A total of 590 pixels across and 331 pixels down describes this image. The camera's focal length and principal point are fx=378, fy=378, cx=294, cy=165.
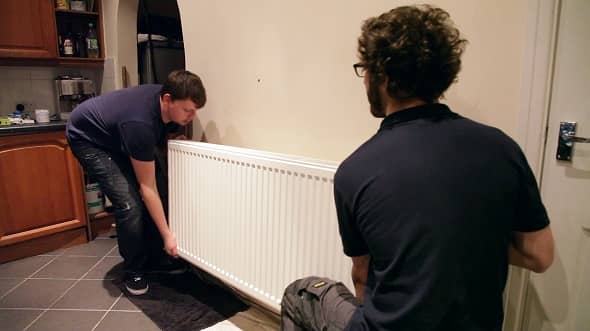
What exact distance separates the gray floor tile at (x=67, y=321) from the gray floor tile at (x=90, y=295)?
0.19 ft

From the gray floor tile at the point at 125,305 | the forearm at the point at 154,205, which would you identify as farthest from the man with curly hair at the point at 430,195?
the gray floor tile at the point at 125,305

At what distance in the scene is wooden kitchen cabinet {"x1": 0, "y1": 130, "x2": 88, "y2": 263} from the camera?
241 cm

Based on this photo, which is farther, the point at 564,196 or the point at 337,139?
the point at 337,139

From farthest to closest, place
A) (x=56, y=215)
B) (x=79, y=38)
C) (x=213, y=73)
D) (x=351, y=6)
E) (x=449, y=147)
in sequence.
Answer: (x=79, y=38)
(x=56, y=215)
(x=213, y=73)
(x=351, y=6)
(x=449, y=147)

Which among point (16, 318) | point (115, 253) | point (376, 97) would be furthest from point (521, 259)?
point (115, 253)

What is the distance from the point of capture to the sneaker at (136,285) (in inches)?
81.2

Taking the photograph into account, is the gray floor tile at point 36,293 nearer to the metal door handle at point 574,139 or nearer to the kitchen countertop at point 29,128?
the kitchen countertop at point 29,128

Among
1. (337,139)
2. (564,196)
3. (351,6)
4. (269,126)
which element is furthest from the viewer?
(269,126)

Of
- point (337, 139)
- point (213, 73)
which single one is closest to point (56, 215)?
point (213, 73)

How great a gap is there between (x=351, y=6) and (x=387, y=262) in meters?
0.98

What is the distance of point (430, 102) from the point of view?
30.9 inches

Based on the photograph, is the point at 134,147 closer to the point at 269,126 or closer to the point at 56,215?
the point at 269,126

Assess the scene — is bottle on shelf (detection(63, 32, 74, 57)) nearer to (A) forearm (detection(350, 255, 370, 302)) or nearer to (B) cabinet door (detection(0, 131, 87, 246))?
(B) cabinet door (detection(0, 131, 87, 246))

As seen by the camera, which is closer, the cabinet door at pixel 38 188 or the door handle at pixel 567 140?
the door handle at pixel 567 140
